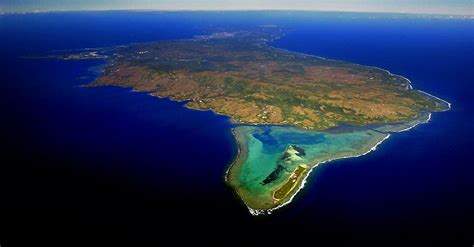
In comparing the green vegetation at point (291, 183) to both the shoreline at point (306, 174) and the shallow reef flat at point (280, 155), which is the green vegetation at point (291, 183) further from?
the shoreline at point (306, 174)

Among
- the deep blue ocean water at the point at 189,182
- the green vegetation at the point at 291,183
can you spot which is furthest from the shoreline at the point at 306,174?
the deep blue ocean water at the point at 189,182

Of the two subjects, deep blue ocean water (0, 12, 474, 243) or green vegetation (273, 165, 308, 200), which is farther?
green vegetation (273, 165, 308, 200)

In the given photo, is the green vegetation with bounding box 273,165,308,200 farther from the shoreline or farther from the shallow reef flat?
the shoreline

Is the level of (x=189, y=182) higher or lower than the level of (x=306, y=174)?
higher

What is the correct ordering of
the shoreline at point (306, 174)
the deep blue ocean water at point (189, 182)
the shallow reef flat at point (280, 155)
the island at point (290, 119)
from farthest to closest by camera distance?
the island at point (290, 119) < the shallow reef flat at point (280, 155) < the shoreline at point (306, 174) < the deep blue ocean water at point (189, 182)

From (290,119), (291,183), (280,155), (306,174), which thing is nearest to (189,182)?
(291,183)

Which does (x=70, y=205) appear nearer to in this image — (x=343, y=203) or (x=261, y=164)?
(x=261, y=164)

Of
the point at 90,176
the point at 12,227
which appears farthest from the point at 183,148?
the point at 12,227

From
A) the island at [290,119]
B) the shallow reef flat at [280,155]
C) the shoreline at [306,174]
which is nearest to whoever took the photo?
the shoreline at [306,174]

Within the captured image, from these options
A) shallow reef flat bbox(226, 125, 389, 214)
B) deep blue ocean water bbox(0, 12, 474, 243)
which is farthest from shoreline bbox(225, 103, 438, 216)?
deep blue ocean water bbox(0, 12, 474, 243)

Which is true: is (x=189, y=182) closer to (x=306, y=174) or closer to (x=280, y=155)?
(x=306, y=174)

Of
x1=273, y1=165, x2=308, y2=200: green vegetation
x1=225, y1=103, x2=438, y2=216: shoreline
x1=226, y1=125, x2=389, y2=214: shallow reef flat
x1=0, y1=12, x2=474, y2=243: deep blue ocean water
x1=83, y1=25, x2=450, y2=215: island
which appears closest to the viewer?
x1=0, y1=12, x2=474, y2=243: deep blue ocean water

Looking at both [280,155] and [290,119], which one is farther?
[290,119]
